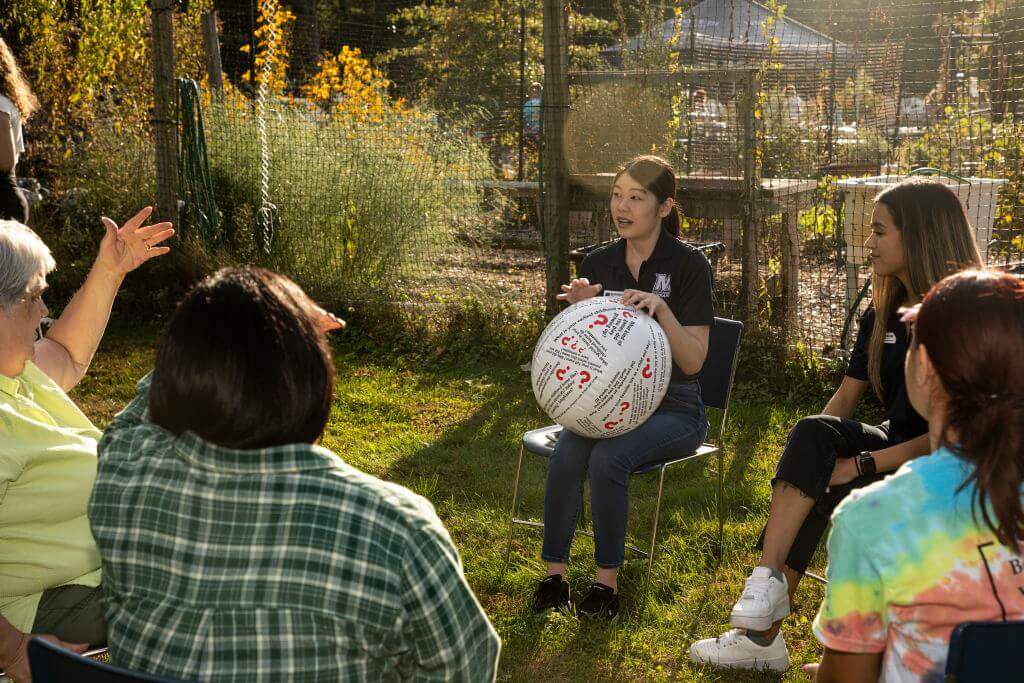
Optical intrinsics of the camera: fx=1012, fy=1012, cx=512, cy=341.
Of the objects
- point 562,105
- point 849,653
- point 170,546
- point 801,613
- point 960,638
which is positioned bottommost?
point 801,613

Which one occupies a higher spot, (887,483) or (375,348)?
(887,483)

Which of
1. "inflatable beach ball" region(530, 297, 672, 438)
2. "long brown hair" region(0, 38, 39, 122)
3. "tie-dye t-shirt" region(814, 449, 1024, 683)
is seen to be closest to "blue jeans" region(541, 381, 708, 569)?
"inflatable beach ball" region(530, 297, 672, 438)

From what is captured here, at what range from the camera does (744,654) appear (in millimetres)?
3006

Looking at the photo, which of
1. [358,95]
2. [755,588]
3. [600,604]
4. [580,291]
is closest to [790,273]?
[580,291]

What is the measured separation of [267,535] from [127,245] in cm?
155

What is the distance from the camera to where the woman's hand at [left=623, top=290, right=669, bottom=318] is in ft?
10.6

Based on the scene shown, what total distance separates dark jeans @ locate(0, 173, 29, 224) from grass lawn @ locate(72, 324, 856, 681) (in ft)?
4.79

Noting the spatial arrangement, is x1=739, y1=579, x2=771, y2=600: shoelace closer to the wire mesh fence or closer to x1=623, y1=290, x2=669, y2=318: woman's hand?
x1=623, y1=290, x2=669, y2=318: woman's hand

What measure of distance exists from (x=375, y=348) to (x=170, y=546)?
5.20 meters

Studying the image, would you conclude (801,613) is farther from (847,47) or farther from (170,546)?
(847,47)

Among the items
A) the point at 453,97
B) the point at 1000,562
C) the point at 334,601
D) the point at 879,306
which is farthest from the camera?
the point at 453,97

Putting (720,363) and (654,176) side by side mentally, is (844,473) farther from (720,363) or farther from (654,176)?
(654,176)

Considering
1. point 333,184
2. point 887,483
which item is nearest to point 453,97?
point 333,184

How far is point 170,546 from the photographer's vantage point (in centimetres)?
147
